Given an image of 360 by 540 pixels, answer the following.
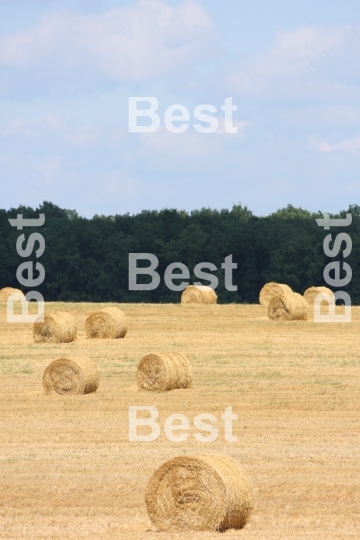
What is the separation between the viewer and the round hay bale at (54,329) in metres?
34.1

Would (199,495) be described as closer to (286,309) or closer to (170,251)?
(286,309)

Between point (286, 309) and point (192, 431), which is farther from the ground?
→ point (286, 309)

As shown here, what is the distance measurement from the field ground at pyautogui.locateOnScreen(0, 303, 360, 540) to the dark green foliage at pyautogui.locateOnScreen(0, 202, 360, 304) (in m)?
35.4

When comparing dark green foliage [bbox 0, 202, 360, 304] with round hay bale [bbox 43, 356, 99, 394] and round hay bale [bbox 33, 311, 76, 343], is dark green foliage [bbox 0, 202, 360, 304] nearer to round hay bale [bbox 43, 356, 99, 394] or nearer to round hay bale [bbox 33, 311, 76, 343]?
round hay bale [bbox 33, 311, 76, 343]

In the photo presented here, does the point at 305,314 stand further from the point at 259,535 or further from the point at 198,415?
the point at 259,535

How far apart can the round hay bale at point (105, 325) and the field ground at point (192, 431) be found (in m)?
0.52

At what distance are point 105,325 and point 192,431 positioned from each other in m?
15.7

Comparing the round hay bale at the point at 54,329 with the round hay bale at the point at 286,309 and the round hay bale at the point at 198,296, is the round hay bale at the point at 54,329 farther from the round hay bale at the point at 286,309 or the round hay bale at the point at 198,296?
the round hay bale at the point at 198,296

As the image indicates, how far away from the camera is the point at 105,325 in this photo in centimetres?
3522

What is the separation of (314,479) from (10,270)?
62714mm

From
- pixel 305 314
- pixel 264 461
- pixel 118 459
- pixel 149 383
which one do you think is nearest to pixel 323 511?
pixel 264 461

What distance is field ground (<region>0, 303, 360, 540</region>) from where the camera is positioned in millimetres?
13406

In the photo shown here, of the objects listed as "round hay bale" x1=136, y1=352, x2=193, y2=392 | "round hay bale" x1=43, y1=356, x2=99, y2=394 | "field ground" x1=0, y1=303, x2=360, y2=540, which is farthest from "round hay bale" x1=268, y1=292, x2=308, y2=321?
"round hay bale" x1=43, y1=356, x2=99, y2=394

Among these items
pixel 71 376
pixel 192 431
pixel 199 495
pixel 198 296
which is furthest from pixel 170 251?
pixel 199 495
